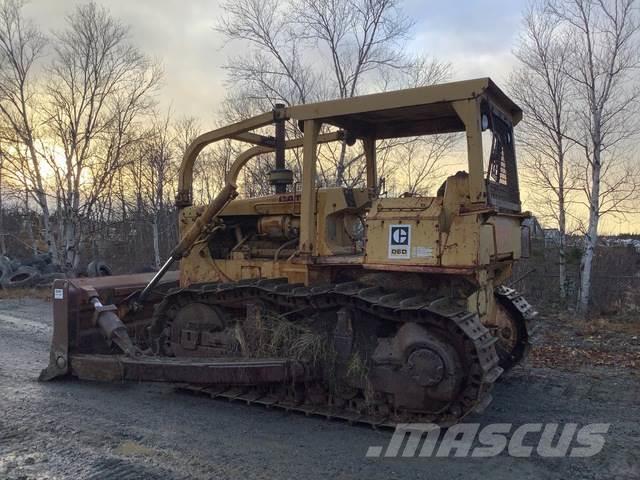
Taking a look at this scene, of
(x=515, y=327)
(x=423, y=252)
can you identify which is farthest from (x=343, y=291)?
(x=515, y=327)

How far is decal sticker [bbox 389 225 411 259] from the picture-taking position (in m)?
4.69

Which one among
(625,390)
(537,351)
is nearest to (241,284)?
(625,390)

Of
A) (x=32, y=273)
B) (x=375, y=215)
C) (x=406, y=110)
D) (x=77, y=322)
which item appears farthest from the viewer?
(x=32, y=273)

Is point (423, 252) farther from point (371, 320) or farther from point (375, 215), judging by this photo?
point (371, 320)

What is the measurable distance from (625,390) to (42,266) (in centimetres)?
1728

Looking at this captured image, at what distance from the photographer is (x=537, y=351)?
8.03 metres

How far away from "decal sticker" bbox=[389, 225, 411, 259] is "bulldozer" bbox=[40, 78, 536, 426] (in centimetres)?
1

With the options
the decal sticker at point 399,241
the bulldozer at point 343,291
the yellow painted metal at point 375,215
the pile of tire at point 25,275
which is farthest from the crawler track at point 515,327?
the pile of tire at point 25,275

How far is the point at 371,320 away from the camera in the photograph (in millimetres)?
4938

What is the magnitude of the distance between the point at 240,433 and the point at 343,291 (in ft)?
4.90

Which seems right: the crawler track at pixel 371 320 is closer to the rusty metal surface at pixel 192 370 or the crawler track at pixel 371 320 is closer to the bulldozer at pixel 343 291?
the bulldozer at pixel 343 291

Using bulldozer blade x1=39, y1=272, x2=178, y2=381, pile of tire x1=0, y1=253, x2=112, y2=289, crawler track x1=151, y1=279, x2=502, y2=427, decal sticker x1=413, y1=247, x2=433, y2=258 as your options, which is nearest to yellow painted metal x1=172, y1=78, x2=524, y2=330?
decal sticker x1=413, y1=247, x2=433, y2=258

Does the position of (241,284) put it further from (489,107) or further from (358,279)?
(489,107)

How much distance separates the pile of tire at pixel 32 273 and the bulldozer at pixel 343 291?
9.62m
